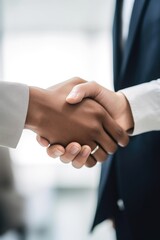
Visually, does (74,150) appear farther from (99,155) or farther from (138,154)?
(138,154)

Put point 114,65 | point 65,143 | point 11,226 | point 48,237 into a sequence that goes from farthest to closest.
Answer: point 48,237 < point 11,226 < point 114,65 < point 65,143

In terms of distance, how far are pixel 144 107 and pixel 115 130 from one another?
0.36ft

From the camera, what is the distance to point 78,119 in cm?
91

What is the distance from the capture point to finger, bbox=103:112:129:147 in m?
0.93

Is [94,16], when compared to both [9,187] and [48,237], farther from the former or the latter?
Answer: [48,237]

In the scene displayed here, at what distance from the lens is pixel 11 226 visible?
195cm

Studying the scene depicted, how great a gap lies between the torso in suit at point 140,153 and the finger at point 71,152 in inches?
6.9

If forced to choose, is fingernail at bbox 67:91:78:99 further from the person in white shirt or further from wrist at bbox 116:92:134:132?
wrist at bbox 116:92:134:132

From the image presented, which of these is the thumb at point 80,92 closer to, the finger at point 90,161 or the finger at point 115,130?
the finger at point 115,130

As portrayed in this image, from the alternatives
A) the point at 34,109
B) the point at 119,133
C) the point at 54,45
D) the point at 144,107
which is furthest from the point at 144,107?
the point at 54,45

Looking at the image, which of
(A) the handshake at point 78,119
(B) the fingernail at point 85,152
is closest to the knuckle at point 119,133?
(A) the handshake at point 78,119

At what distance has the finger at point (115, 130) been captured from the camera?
3.04ft

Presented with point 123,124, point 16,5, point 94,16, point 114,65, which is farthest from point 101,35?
point 123,124

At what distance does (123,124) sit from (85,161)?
0.17 meters
